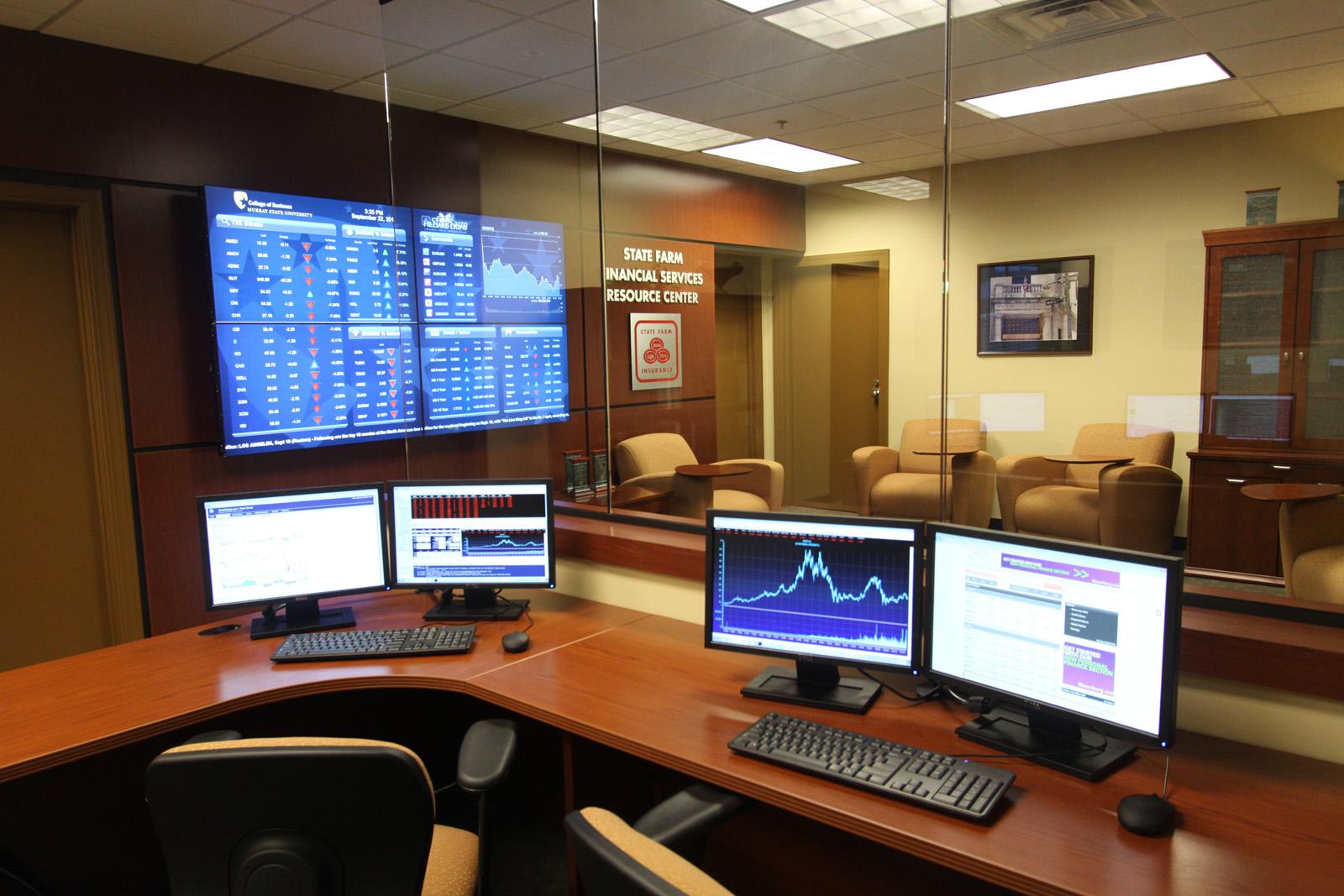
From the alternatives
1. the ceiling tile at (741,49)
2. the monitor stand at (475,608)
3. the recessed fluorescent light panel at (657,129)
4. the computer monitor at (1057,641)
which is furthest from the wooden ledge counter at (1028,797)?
the recessed fluorescent light panel at (657,129)

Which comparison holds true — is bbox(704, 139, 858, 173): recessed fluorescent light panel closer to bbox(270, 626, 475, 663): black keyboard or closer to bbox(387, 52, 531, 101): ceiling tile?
bbox(387, 52, 531, 101): ceiling tile

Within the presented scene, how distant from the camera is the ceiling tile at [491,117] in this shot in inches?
179

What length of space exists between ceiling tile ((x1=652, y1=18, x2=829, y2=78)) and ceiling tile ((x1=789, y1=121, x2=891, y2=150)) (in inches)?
22.4

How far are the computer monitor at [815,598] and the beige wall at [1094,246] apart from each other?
1.91 meters

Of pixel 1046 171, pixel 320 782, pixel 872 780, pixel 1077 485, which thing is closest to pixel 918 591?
pixel 872 780

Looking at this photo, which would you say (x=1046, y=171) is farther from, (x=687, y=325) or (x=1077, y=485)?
(x=687, y=325)

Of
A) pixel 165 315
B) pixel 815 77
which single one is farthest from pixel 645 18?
pixel 165 315

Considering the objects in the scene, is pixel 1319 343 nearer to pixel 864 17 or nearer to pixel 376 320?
pixel 864 17

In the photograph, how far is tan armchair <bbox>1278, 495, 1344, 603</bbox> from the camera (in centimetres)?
208

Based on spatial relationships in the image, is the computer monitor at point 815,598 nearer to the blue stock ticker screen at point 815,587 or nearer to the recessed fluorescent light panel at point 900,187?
the blue stock ticker screen at point 815,587

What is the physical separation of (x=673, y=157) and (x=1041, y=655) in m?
4.17

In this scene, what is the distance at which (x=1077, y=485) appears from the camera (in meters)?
3.34

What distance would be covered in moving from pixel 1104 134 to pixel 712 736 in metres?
3.32

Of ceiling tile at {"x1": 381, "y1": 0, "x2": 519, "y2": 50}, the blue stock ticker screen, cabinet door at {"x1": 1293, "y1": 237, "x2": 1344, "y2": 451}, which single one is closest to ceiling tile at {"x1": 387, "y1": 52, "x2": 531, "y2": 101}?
ceiling tile at {"x1": 381, "y1": 0, "x2": 519, "y2": 50}
